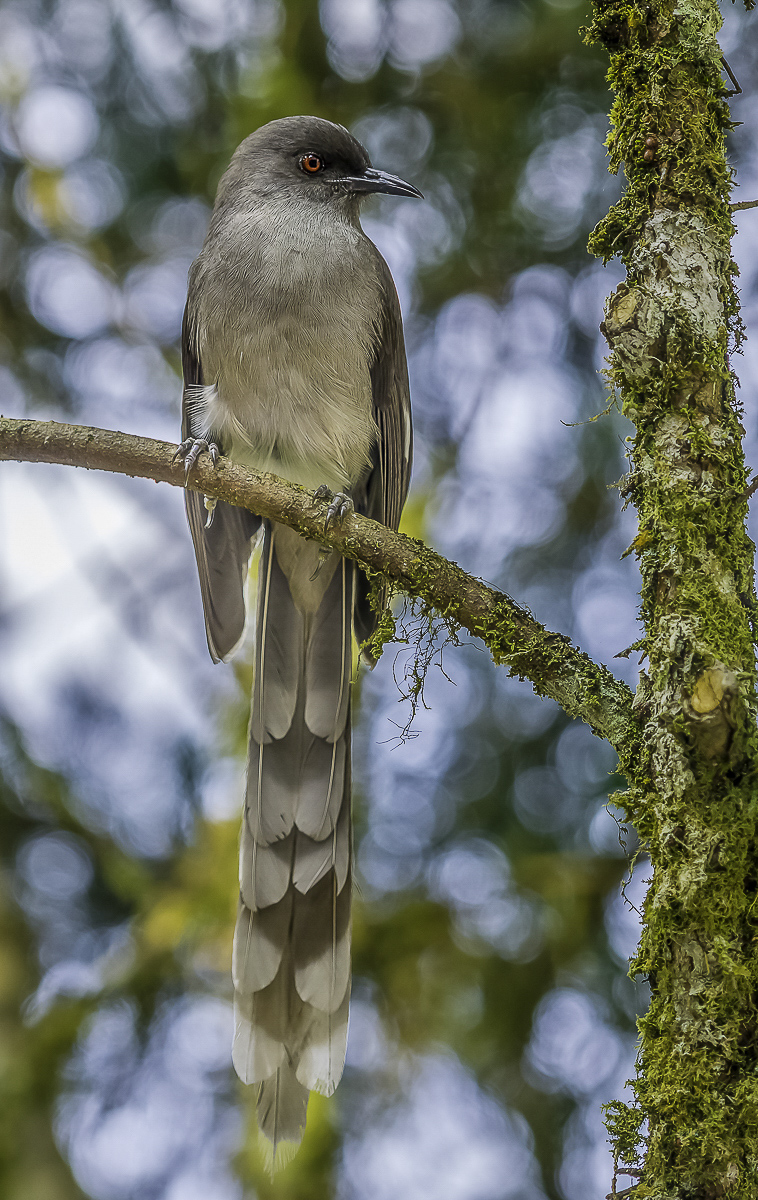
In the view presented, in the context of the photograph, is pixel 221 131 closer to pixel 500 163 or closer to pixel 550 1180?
pixel 500 163

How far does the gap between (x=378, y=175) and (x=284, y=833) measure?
8.06 feet

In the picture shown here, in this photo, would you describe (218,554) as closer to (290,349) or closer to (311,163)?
(290,349)

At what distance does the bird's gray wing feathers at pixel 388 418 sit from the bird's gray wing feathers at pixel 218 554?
441mm

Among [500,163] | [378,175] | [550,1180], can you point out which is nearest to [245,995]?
[550,1180]

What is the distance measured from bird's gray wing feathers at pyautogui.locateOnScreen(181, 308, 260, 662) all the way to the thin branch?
1077 millimetres

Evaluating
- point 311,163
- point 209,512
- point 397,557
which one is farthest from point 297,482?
point 397,557

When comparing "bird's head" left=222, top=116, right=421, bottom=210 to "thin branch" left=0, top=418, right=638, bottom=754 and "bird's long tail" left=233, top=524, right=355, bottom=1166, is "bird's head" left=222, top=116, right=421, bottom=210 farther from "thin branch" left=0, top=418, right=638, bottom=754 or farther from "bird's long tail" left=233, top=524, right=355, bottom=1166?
"thin branch" left=0, top=418, right=638, bottom=754

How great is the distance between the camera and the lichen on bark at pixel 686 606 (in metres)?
1.58

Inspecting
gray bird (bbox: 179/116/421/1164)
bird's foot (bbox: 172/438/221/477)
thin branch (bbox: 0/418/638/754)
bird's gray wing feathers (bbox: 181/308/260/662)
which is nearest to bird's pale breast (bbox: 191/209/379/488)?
gray bird (bbox: 179/116/421/1164)

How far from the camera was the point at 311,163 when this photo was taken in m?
3.90

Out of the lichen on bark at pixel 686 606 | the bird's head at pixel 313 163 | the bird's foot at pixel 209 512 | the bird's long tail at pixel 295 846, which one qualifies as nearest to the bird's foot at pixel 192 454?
the bird's foot at pixel 209 512

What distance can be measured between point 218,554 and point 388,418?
0.77 meters

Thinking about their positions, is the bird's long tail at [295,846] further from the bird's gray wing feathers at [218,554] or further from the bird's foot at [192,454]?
the bird's foot at [192,454]

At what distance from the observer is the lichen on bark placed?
5.19ft
